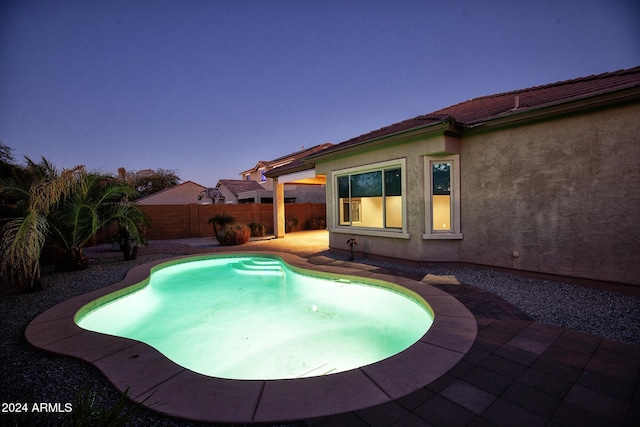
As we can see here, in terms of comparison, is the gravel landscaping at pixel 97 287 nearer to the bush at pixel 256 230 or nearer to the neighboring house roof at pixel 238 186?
the bush at pixel 256 230

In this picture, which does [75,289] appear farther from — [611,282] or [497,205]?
[611,282]

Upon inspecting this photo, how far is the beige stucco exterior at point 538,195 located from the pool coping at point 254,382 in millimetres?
3476

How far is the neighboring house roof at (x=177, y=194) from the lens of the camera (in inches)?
1129

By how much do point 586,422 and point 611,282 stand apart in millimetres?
4558

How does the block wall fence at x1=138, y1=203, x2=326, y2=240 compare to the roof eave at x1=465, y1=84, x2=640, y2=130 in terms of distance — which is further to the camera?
the block wall fence at x1=138, y1=203, x2=326, y2=240

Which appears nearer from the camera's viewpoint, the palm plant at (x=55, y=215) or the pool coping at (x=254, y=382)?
the pool coping at (x=254, y=382)

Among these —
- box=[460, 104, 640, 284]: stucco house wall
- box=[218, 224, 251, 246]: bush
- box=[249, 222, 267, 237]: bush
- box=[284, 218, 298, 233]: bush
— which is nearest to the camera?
box=[460, 104, 640, 284]: stucco house wall

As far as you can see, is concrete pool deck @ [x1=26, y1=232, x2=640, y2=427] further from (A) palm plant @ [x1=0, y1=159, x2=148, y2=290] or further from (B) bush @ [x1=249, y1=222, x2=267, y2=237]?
(B) bush @ [x1=249, y1=222, x2=267, y2=237]

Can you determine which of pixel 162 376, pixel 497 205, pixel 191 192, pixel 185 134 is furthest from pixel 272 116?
pixel 162 376

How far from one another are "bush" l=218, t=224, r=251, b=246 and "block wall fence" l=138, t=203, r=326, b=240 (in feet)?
13.6

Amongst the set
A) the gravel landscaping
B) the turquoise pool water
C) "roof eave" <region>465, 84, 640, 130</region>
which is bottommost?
the turquoise pool water

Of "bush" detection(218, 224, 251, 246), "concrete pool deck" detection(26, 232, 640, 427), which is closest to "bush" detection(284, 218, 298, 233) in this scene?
"bush" detection(218, 224, 251, 246)

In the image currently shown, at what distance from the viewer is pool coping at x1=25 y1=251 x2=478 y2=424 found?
84.5 inches

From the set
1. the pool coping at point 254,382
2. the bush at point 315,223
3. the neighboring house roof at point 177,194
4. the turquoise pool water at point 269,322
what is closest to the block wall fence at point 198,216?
the bush at point 315,223
